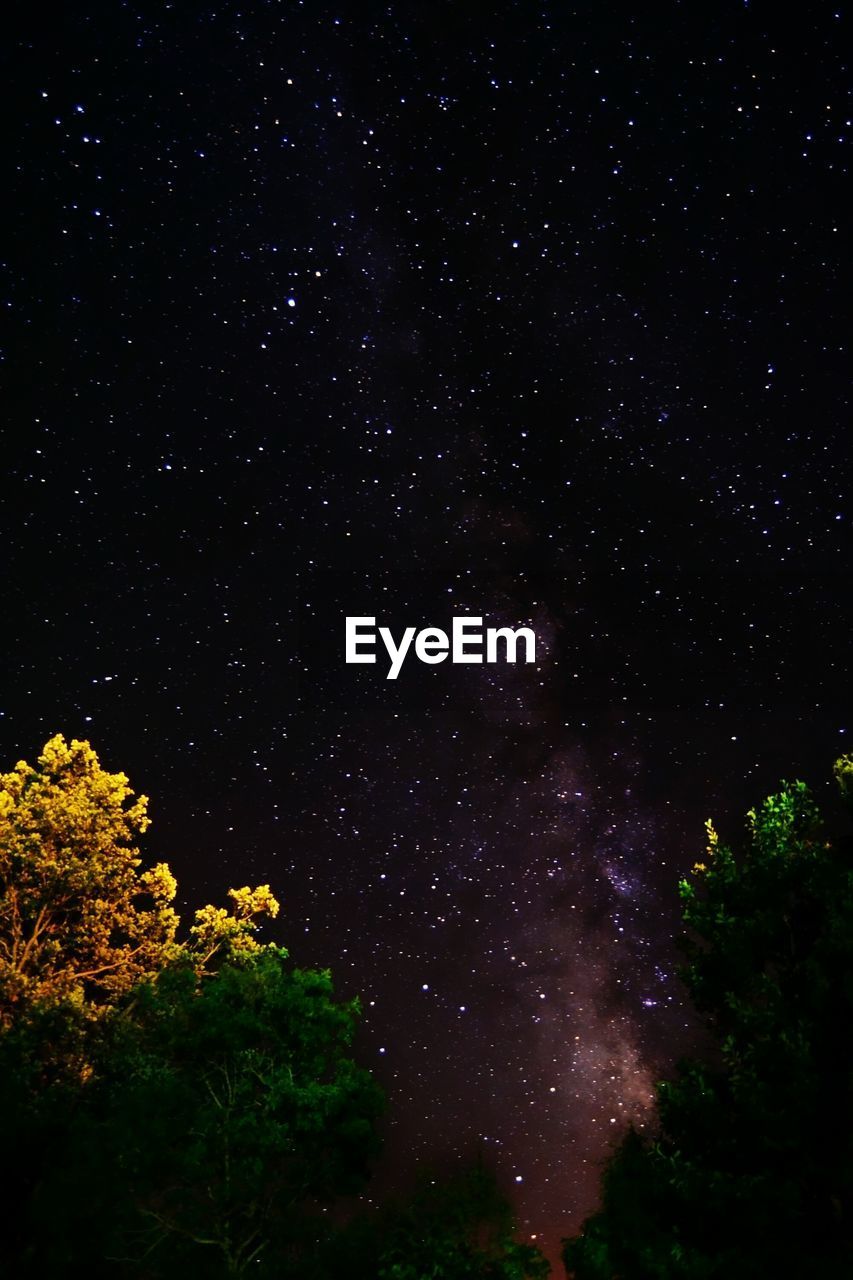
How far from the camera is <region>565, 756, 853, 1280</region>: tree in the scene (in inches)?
484

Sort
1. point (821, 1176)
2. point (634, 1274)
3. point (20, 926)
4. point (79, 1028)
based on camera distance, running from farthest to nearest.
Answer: point (20, 926)
point (79, 1028)
point (634, 1274)
point (821, 1176)

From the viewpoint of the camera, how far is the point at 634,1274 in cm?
1339

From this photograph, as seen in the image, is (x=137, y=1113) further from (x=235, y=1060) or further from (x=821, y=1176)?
(x=821, y=1176)

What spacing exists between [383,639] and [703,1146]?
9.50m

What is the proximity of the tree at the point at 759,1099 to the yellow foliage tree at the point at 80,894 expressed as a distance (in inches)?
313

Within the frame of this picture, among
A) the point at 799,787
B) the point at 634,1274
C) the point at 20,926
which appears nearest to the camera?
the point at 634,1274

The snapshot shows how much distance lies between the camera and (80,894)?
58.1ft

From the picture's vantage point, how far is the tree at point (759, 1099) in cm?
1230

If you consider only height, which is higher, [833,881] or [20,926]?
[833,881]

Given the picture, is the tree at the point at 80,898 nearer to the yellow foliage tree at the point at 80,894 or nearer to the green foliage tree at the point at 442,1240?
the yellow foliage tree at the point at 80,894

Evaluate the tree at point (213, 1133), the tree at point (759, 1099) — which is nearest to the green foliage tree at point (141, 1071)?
the tree at point (213, 1133)

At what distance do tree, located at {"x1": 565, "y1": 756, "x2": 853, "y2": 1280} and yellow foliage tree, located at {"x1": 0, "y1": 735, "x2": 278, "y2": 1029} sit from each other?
795 centimetres

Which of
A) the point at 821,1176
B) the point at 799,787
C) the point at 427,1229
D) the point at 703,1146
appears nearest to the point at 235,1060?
the point at 427,1229

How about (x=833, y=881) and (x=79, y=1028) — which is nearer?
(x=833, y=881)
